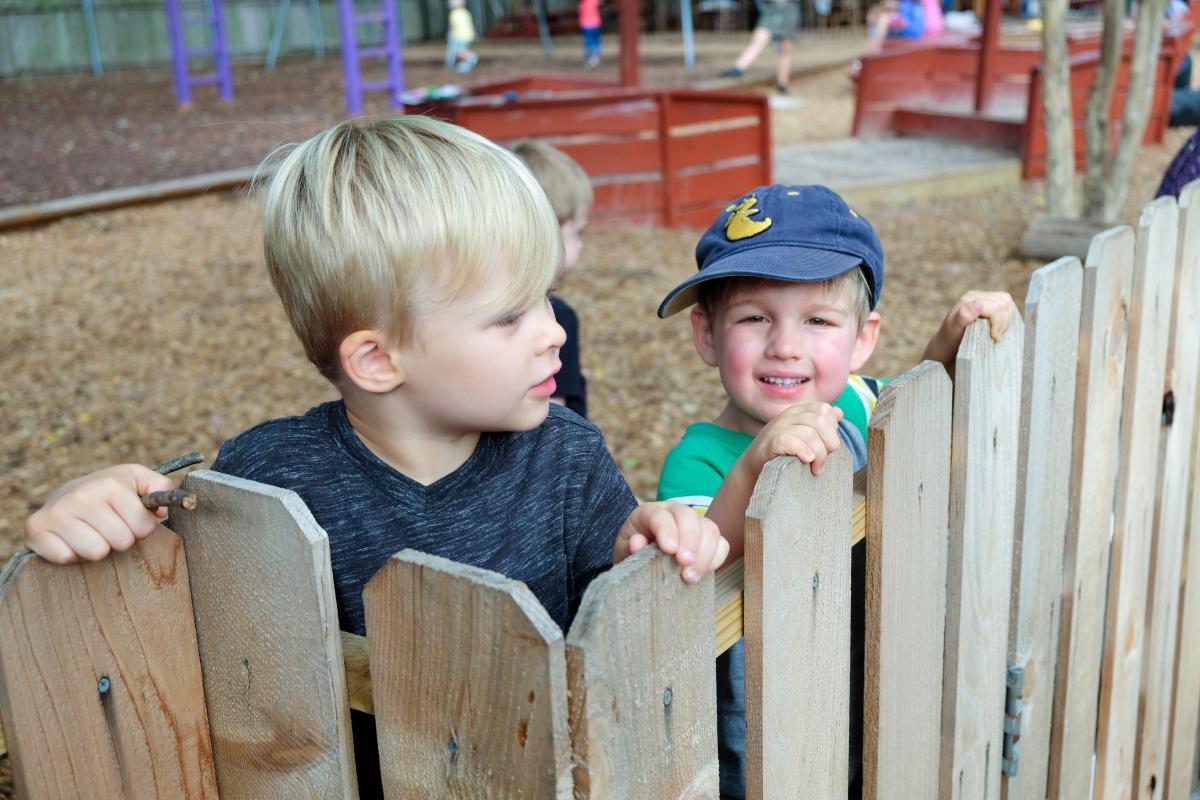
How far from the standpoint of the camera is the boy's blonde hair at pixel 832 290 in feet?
6.75

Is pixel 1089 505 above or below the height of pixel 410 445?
below

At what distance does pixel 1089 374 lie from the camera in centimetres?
202

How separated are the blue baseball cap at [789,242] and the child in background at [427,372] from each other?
0.49m

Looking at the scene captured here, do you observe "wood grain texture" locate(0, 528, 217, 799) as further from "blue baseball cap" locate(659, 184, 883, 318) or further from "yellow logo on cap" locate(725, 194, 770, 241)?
"yellow logo on cap" locate(725, 194, 770, 241)

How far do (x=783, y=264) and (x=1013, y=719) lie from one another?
0.87 metres

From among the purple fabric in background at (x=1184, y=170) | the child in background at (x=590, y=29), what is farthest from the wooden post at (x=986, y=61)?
the child in background at (x=590, y=29)

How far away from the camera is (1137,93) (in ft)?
23.0

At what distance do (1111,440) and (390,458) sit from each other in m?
1.37

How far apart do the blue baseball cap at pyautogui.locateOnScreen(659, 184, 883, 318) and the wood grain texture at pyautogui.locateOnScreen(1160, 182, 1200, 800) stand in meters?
0.74

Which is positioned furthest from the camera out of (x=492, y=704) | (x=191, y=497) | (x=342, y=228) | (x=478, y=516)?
(x=478, y=516)

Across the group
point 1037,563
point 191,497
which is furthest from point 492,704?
point 1037,563

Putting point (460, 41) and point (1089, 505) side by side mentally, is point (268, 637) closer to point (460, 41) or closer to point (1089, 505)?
point (1089, 505)

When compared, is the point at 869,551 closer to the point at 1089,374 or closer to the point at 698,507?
the point at 698,507

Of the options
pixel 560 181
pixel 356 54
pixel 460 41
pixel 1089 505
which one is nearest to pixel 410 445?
pixel 1089 505
